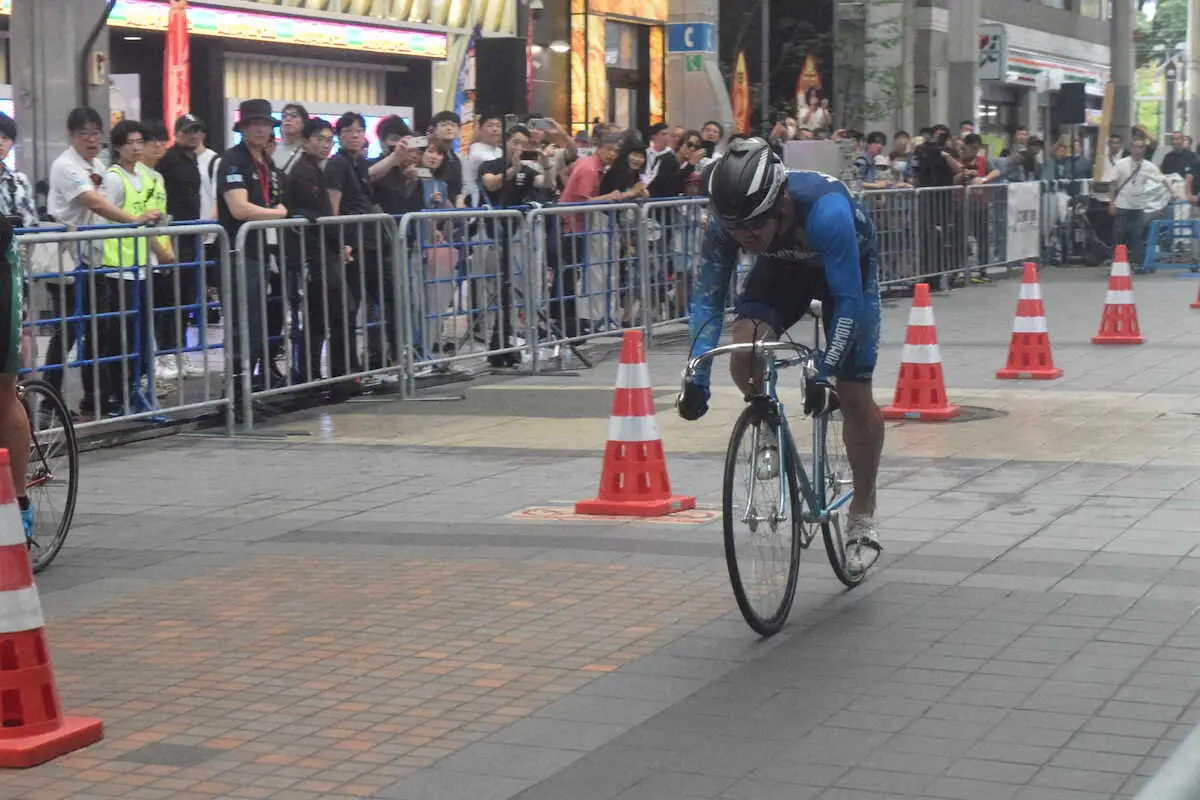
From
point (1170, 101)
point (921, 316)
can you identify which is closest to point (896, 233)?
point (921, 316)

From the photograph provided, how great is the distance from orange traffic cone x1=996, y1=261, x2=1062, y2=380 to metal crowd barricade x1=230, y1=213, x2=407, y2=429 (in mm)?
4358

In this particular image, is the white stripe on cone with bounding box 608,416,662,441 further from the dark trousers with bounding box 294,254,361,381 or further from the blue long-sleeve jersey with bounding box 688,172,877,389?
the dark trousers with bounding box 294,254,361,381

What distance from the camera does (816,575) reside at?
805 cm

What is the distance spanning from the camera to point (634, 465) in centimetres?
939

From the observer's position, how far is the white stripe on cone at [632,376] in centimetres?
916

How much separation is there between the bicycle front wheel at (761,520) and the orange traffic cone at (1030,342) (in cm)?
803

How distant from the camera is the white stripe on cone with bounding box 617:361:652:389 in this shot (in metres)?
9.16

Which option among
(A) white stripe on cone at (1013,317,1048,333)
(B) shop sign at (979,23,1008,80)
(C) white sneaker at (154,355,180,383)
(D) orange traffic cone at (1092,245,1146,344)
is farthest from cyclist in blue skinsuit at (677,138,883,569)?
(B) shop sign at (979,23,1008,80)

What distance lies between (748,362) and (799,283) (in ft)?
1.65

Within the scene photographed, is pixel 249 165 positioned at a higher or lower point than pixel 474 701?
higher

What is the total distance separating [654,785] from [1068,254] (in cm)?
2636

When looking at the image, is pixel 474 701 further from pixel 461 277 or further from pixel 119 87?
pixel 119 87

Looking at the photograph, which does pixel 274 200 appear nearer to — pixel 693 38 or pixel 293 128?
pixel 293 128


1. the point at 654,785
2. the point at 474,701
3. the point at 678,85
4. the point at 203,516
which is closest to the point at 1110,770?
the point at 654,785
